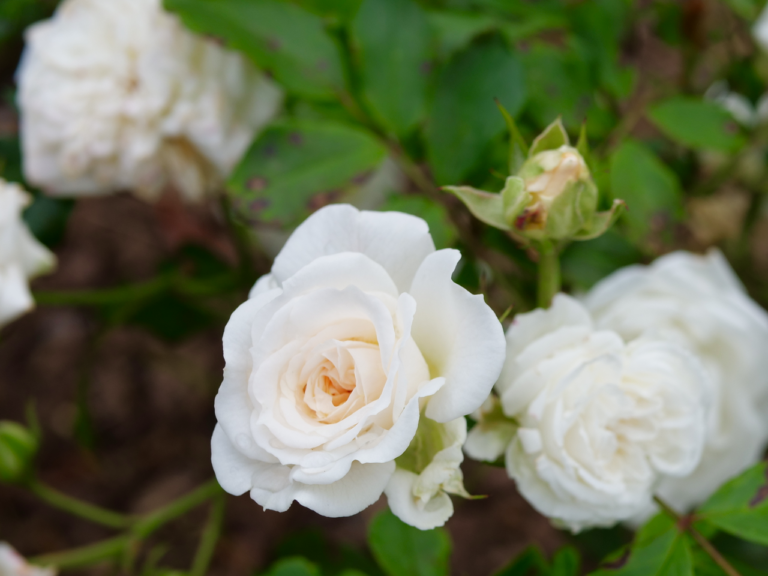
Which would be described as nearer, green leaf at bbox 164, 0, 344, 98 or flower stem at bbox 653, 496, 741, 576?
flower stem at bbox 653, 496, 741, 576

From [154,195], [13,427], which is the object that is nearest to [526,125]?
[154,195]

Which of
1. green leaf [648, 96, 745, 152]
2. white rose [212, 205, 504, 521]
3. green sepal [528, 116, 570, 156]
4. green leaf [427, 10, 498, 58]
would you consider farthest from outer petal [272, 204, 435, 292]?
green leaf [648, 96, 745, 152]

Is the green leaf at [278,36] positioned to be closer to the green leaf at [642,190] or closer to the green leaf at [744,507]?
the green leaf at [642,190]

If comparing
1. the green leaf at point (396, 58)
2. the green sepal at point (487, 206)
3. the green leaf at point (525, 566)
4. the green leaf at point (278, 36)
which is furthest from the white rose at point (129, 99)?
the green leaf at point (525, 566)

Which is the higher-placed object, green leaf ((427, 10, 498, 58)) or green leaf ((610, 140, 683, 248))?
green leaf ((427, 10, 498, 58))

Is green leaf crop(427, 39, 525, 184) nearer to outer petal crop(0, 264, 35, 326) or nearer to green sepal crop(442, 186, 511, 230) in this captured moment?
green sepal crop(442, 186, 511, 230)

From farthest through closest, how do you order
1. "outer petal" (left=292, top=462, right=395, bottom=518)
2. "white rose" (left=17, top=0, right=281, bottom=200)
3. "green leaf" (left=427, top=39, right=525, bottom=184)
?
"white rose" (left=17, top=0, right=281, bottom=200), "green leaf" (left=427, top=39, right=525, bottom=184), "outer petal" (left=292, top=462, right=395, bottom=518)

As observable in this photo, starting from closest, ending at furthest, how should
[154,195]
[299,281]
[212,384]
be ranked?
1. [299,281]
2. [154,195]
3. [212,384]

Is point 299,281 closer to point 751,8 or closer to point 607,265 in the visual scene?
point 607,265
